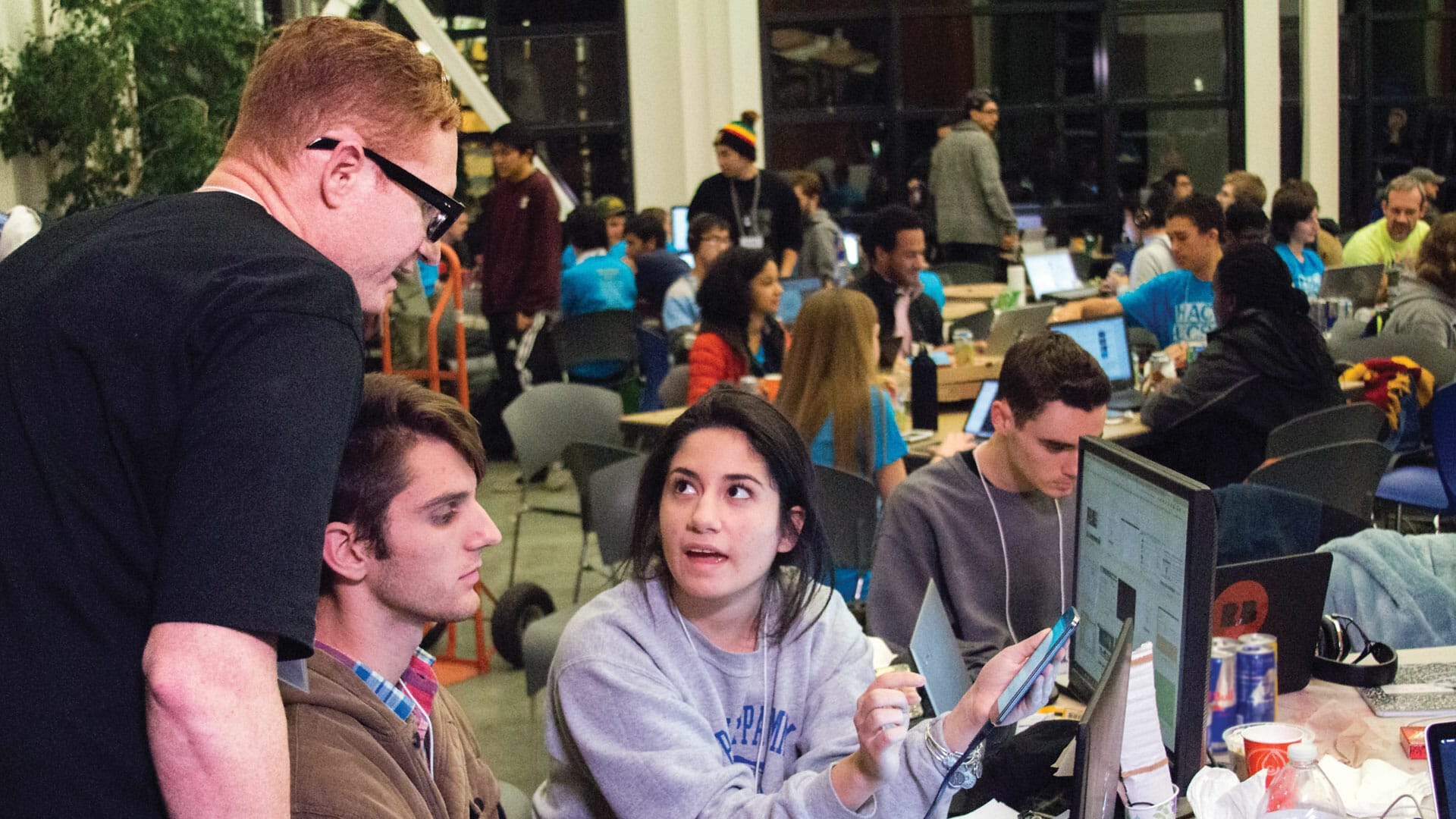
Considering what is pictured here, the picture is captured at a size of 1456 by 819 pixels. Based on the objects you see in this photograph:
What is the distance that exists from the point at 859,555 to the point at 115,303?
2804 mm

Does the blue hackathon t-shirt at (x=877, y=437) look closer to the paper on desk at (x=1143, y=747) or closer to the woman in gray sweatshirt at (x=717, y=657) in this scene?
the woman in gray sweatshirt at (x=717, y=657)

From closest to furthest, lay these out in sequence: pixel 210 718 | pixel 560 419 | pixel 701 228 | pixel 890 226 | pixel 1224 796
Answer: pixel 210 718 → pixel 1224 796 → pixel 560 419 → pixel 890 226 → pixel 701 228

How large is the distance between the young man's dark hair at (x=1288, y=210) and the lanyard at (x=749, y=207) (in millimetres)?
2573

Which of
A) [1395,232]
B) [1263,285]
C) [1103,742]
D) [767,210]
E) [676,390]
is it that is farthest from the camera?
[1395,232]

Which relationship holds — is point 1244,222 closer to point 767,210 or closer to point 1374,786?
point 767,210

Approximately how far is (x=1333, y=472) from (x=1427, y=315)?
213 cm

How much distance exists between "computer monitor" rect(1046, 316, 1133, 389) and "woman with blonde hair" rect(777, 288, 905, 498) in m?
1.46

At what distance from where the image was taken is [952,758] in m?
1.59

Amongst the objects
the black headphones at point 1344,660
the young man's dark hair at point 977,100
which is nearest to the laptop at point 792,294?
the young man's dark hair at point 977,100

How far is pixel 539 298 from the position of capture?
7375mm

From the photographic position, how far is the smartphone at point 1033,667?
1.42 meters

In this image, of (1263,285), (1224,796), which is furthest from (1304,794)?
(1263,285)

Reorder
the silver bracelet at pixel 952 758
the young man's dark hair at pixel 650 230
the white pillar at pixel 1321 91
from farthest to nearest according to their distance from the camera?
the white pillar at pixel 1321 91 < the young man's dark hair at pixel 650 230 < the silver bracelet at pixel 952 758

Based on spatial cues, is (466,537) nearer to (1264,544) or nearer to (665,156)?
(1264,544)
